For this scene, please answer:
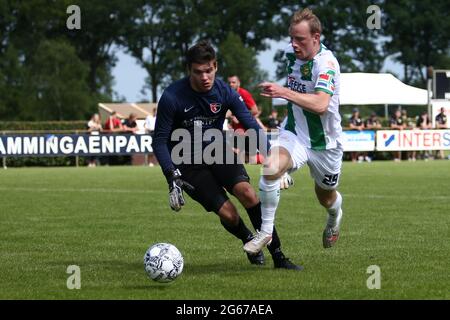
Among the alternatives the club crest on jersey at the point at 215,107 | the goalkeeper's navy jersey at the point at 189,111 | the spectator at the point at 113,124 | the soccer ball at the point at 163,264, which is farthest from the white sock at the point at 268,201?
the spectator at the point at 113,124

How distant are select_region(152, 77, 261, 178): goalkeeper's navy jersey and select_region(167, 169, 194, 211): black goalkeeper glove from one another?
8cm

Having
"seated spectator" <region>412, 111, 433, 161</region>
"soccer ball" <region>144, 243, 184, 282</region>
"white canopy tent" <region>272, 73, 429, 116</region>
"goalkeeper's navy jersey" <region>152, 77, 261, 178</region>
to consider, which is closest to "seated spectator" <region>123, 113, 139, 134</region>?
"white canopy tent" <region>272, 73, 429, 116</region>

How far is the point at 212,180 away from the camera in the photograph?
30.1 ft

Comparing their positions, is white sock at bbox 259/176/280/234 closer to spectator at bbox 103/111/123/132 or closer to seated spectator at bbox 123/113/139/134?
seated spectator at bbox 123/113/139/134

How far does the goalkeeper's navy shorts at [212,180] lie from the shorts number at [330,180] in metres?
0.84

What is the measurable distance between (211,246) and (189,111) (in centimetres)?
241

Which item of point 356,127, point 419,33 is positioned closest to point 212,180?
point 356,127

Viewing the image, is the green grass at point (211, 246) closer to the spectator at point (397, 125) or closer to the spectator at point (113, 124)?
the spectator at point (113, 124)

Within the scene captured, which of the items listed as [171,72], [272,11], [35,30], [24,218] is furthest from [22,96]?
[24,218]

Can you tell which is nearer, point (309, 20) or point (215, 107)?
point (309, 20)

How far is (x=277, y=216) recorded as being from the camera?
14234 millimetres

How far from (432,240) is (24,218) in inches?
246

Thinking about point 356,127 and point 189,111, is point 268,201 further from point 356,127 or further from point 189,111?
point 356,127

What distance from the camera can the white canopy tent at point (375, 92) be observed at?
40594 millimetres
